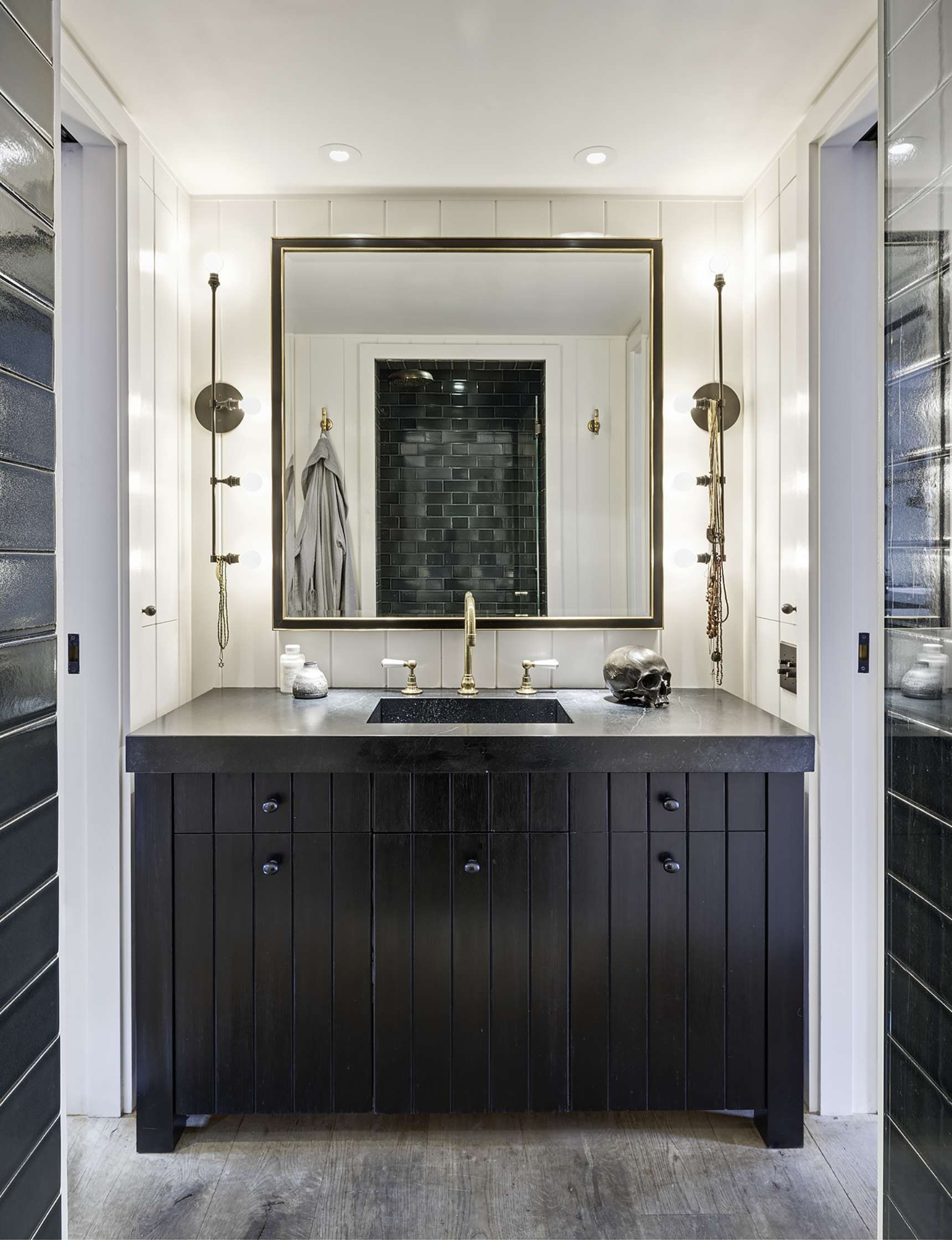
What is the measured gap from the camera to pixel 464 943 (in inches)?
72.0

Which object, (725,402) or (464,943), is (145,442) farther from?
(725,402)

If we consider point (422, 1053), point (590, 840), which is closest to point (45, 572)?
point (590, 840)

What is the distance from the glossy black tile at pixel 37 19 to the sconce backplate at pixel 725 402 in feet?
5.74

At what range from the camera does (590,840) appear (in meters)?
1.82

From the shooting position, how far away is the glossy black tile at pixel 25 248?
1044 mm

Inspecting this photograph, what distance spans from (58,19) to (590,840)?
1.78 metres

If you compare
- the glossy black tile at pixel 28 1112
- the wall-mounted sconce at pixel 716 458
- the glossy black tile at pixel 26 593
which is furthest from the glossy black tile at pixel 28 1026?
the wall-mounted sconce at pixel 716 458

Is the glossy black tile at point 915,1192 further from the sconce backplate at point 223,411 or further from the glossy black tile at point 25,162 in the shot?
the sconce backplate at point 223,411

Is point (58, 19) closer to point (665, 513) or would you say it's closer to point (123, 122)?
point (123, 122)

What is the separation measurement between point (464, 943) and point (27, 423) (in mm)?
1380

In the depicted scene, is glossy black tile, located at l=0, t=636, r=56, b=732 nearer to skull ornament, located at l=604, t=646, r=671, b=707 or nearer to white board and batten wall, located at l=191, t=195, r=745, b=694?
white board and batten wall, located at l=191, t=195, r=745, b=694

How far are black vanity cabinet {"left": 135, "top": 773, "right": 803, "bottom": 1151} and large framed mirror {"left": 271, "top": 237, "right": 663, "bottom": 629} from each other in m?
0.74

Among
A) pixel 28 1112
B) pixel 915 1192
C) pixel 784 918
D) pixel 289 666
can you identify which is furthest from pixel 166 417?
pixel 915 1192

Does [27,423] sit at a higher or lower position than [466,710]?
higher
